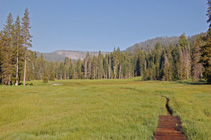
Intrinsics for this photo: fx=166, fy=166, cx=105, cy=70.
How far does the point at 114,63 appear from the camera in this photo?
129875 mm

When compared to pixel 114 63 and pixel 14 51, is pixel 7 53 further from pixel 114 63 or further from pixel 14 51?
pixel 114 63

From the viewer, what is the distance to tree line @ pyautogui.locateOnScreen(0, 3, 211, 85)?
153 feet

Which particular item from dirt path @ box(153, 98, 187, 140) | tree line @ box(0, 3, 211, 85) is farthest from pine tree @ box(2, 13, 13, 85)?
dirt path @ box(153, 98, 187, 140)

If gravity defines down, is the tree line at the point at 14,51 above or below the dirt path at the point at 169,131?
above

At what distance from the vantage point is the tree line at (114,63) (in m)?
46.6

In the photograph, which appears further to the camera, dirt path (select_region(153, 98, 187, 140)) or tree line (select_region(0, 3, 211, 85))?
A: tree line (select_region(0, 3, 211, 85))

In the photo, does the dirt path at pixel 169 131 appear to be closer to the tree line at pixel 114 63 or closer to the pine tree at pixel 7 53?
the tree line at pixel 114 63

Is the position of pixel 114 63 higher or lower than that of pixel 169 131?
higher

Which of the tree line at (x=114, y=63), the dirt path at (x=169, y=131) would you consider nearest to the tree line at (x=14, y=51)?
the tree line at (x=114, y=63)

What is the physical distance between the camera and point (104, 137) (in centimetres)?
816

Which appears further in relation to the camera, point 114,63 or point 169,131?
point 114,63

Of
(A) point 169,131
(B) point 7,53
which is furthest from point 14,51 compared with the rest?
(A) point 169,131

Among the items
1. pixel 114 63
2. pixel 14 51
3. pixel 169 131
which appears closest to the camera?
pixel 169 131

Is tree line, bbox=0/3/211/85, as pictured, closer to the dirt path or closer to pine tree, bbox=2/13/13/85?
pine tree, bbox=2/13/13/85
